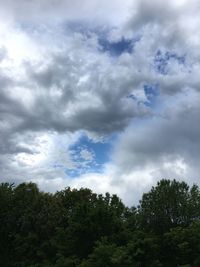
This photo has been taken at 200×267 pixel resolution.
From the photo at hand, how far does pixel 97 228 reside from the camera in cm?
6272

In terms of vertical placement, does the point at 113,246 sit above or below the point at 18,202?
below

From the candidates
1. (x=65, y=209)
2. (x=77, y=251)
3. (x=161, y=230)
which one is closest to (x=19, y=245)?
(x=65, y=209)

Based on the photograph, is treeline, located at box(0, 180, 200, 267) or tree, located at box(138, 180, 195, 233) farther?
tree, located at box(138, 180, 195, 233)

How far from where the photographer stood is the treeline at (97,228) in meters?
59.0

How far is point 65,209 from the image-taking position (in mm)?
73812

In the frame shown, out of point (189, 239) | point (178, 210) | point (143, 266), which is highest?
point (178, 210)

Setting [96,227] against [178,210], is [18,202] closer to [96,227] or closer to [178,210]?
[96,227]

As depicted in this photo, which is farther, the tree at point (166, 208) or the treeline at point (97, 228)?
the tree at point (166, 208)

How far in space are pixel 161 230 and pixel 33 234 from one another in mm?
18615

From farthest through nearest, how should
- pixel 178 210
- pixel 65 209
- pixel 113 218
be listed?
pixel 65 209
pixel 178 210
pixel 113 218

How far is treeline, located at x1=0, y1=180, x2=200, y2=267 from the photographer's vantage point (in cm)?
5900

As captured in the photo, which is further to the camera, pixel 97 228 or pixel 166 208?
pixel 166 208

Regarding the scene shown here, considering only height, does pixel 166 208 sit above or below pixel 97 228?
above

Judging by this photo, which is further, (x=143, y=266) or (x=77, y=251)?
(x=77, y=251)
